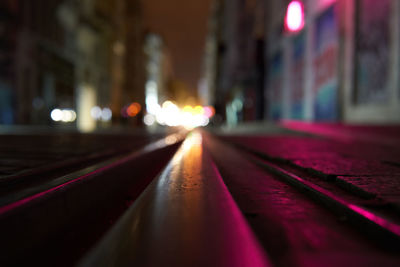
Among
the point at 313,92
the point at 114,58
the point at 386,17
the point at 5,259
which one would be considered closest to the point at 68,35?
the point at 114,58

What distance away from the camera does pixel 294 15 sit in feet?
23.1

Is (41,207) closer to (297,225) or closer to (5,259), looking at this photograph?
(5,259)

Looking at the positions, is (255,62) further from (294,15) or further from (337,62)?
(294,15)

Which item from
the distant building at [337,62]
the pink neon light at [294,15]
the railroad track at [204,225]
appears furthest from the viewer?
the distant building at [337,62]

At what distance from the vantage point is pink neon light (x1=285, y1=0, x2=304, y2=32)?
6992mm

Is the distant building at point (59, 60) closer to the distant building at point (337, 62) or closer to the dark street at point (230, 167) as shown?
the dark street at point (230, 167)

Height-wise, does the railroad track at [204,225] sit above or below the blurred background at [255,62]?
below

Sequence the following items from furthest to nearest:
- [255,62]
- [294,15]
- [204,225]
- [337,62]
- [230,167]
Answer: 1. [255,62]
2. [337,62]
3. [294,15]
4. [230,167]
5. [204,225]

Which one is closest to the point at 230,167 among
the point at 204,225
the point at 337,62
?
the point at 204,225

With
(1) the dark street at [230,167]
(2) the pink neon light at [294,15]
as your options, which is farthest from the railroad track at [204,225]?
(2) the pink neon light at [294,15]

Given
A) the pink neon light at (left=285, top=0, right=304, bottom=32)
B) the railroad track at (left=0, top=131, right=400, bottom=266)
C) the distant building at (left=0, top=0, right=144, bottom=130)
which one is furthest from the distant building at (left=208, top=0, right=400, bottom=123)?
the distant building at (left=0, top=0, right=144, bottom=130)

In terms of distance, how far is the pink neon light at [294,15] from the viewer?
699 centimetres

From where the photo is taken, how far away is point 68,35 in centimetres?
2598

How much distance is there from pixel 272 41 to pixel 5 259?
85.6ft
